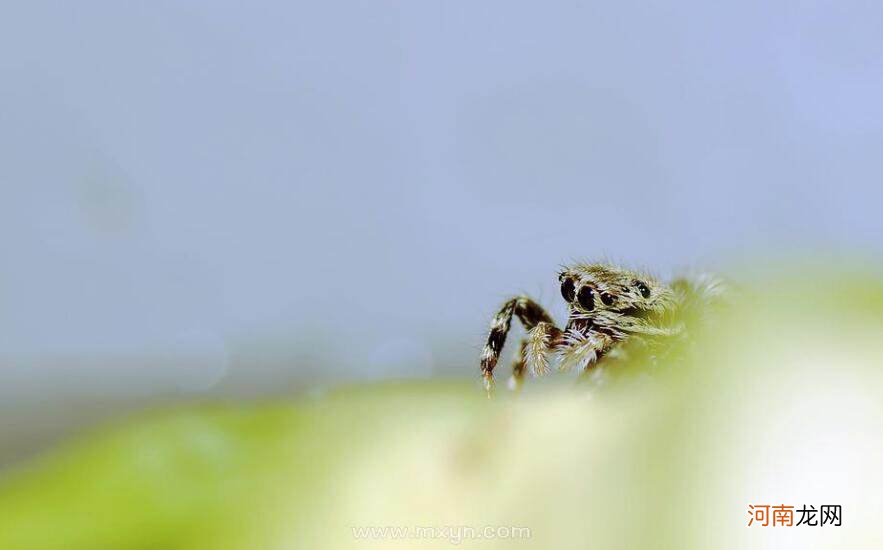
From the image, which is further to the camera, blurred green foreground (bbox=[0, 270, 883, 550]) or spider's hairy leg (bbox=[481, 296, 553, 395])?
spider's hairy leg (bbox=[481, 296, 553, 395])

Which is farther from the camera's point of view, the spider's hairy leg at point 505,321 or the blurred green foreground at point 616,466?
A: the spider's hairy leg at point 505,321

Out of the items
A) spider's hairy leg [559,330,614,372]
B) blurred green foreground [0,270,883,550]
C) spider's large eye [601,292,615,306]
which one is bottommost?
blurred green foreground [0,270,883,550]

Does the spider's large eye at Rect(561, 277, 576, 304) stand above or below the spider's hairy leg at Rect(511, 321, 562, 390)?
above

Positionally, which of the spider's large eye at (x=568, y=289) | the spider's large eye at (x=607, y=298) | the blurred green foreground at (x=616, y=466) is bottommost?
the blurred green foreground at (x=616, y=466)

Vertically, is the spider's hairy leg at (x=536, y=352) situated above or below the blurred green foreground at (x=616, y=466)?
above
